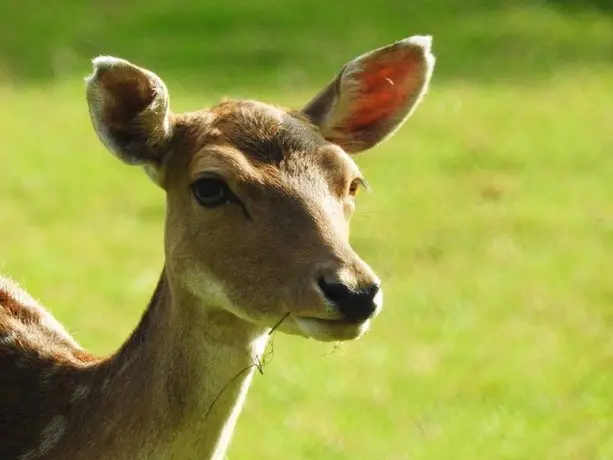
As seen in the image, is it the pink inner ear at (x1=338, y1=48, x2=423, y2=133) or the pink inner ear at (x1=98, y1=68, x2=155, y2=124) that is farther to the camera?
the pink inner ear at (x1=338, y1=48, x2=423, y2=133)

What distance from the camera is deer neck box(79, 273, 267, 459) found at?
503 cm

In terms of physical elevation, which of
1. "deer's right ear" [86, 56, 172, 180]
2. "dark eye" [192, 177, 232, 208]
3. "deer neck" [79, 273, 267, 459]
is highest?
"deer's right ear" [86, 56, 172, 180]

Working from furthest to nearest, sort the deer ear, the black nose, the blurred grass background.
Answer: the blurred grass background → the deer ear → the black nose

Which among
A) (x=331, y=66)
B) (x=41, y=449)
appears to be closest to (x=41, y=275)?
(x=41, y=449)

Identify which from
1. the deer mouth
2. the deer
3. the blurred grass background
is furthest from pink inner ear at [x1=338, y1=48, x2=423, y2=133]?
the deer mouth

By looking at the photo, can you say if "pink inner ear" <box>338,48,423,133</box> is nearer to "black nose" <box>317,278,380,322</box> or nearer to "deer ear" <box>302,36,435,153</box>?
"deer ear" <box>302,36,435,153</box>

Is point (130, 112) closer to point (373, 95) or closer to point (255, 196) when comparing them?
point (255, 196)

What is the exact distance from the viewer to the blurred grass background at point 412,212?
29.1 feet

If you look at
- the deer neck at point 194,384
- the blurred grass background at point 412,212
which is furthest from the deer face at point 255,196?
the blurred grass background at point 412,212

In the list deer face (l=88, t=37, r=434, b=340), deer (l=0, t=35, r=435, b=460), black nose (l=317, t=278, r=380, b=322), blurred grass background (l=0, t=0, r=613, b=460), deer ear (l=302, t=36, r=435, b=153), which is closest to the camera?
black nose (l=317, t=278, r=380, b=322)

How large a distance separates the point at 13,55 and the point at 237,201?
51.3 feet

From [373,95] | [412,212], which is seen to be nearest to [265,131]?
[373,95]

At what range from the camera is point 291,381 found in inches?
367

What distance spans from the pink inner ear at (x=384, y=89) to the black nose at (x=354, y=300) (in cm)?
134
